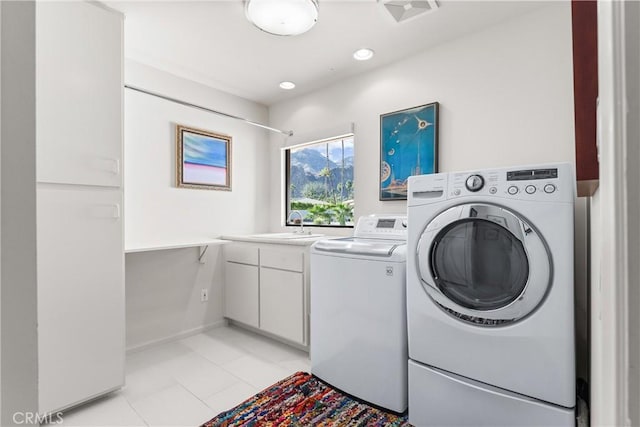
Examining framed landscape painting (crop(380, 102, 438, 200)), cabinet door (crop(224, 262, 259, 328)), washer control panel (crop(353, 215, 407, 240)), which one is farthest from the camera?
cabinet door (crop(224, 262, 259, 328))

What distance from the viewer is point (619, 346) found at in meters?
0.36

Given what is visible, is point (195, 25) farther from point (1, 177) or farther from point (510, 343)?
point (510, 343)

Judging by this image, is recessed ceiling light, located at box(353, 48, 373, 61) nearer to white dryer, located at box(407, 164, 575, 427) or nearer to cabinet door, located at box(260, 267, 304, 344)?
white dryer, located at box(407, 164, 575, 427)

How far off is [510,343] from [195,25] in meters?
2.57

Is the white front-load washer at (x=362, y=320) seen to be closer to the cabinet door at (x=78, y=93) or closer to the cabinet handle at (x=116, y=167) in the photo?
the cabinet handle at (x=116, y=167)

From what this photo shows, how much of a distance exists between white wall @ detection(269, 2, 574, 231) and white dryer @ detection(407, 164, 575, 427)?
82 cm

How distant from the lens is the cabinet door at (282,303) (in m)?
2.43

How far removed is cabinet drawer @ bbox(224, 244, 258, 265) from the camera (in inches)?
109

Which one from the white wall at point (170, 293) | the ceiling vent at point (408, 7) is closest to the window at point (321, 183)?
the white wall at point (170, 293)

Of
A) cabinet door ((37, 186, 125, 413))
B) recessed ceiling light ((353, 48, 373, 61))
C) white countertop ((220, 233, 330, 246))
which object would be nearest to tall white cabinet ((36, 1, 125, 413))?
cabinet door ((37, 186, 125, 413))

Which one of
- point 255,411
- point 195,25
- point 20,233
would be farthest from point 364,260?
point 195,25

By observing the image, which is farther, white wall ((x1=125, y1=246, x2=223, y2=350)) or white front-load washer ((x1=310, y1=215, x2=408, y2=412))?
white wall ((x1=125, y1=246, x2=223, y2=350))

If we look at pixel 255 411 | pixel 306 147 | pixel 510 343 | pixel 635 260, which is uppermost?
pixel 306 147

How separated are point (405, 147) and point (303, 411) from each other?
77.3 inches
